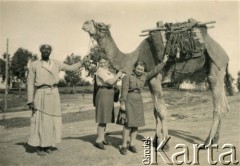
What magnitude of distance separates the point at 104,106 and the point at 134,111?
1.82ft

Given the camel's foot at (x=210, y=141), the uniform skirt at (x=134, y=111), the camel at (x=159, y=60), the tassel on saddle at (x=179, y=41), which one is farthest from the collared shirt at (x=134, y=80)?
the camel's foot at (x=210, y=141)

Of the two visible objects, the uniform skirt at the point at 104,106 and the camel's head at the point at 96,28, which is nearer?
the uniform skirt at the point at 104,106

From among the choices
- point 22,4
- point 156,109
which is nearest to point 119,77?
point 156,109

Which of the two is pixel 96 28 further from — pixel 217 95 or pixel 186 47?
pixel 217 95

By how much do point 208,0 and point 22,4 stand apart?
3537 mm

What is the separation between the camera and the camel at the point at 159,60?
583 cm

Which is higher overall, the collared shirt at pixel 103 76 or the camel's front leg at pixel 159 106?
the collared shirt at pixel 103 76

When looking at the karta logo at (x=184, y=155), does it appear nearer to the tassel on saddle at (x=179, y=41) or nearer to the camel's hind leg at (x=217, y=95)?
the camel's hind leg at (x=217, y=95)

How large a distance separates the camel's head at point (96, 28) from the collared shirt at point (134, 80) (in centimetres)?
91

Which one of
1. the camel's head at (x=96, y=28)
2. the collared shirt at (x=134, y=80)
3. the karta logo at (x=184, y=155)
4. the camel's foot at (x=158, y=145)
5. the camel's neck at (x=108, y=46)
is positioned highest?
the camel's head at (x=96, y=28)

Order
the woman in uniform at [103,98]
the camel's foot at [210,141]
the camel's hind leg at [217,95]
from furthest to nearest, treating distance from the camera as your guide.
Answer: the camel's hind leg at [217,95]
the camel's foot at [210,141]
the woman in uniform at [103,98]

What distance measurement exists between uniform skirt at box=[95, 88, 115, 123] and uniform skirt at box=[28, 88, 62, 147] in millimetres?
695

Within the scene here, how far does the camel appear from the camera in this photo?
5.83 meters

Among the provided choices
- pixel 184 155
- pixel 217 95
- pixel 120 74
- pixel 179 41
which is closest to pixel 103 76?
pixel 120 74
